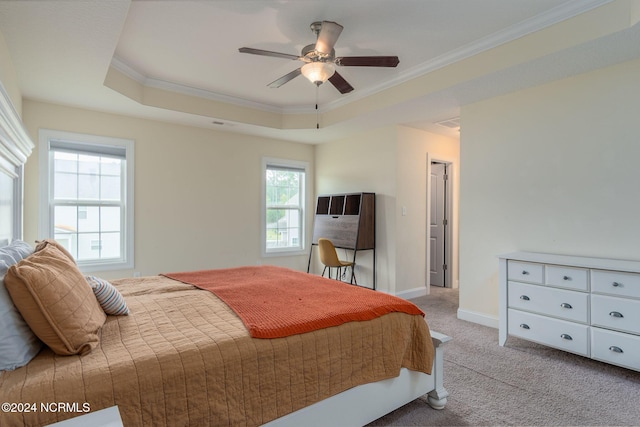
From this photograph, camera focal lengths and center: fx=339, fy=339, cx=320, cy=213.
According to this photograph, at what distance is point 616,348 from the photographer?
92.0 inches

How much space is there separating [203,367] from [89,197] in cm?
351

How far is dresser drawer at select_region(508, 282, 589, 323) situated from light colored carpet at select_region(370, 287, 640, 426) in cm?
37

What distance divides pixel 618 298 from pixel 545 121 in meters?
1.59

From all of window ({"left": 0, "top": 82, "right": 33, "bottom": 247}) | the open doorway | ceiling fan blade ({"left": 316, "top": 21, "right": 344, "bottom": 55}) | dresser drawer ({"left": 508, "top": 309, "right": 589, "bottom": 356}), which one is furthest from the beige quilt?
the open doorway

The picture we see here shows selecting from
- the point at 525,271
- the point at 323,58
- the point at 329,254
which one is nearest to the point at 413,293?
the point at 329,254

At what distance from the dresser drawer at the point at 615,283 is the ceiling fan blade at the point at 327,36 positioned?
8.12 feet

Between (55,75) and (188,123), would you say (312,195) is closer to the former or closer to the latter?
(188,123)

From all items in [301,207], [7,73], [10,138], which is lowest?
[301,207]

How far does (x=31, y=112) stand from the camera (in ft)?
11.4

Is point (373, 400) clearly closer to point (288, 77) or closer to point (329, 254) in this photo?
point (288, 77)

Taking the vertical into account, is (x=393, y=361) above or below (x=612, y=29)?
below

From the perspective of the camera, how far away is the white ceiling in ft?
7.36

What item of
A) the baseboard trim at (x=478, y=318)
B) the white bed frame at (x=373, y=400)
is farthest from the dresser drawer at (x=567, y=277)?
the white bed frame at (x=373, y=400)

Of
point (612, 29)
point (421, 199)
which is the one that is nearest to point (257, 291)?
point (612, 29)
